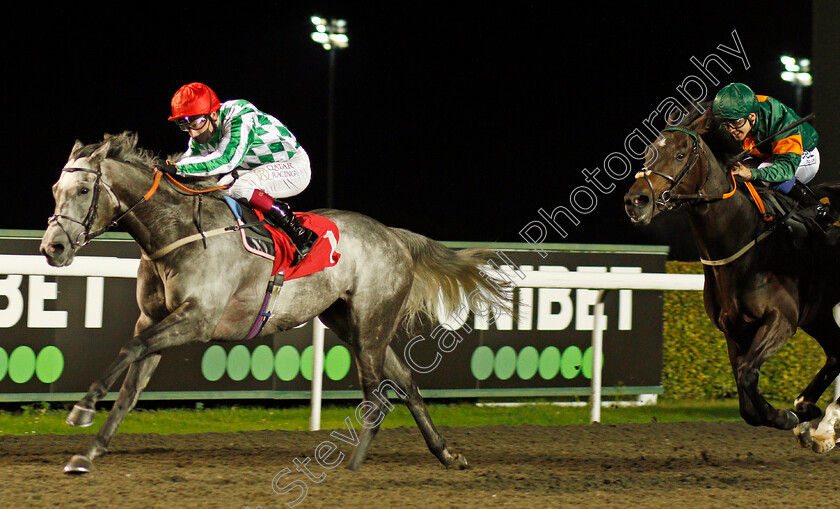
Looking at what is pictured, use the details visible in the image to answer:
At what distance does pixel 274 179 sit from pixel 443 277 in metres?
0.98

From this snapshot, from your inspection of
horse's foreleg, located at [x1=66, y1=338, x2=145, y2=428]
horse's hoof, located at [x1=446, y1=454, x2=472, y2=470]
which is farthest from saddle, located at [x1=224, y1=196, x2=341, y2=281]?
horse's hoof, located at [x1=446, y1=454, x2=472, y2=470]

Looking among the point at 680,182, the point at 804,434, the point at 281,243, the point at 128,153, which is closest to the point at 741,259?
the point at 680,182

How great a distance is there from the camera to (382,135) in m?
19.4

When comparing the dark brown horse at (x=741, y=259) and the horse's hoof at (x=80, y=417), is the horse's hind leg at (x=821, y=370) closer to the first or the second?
the dark brown horse at (x=741, y=259)

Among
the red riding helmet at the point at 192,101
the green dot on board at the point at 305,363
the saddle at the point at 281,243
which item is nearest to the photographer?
the red riding helmet at the point at 192,101

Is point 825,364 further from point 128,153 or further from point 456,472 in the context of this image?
point 128,153

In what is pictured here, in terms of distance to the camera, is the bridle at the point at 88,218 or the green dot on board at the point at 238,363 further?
the green dot on board at the point at 238,363

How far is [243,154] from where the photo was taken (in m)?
3.85

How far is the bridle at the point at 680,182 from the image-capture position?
378 centimetres

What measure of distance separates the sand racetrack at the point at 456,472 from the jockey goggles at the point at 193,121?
4.69 feet

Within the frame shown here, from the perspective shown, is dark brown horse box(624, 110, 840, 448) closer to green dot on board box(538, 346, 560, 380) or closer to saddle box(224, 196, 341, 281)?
saddle box(224, 196, 341, 281)

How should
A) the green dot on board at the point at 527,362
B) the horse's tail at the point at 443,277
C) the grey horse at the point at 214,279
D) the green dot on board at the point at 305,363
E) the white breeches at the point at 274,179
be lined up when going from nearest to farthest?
the grey horse at the point at 214,279
the white breeches at the point at 274,179
the horse's tail at the point at 443,277
the green dot on board at the point at 305,363
the green dot on board at the point at 527,362

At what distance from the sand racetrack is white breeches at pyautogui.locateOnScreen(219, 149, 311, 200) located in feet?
3.90

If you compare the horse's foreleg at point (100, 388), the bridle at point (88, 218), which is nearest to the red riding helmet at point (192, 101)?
the bridle at point (88, 218)
